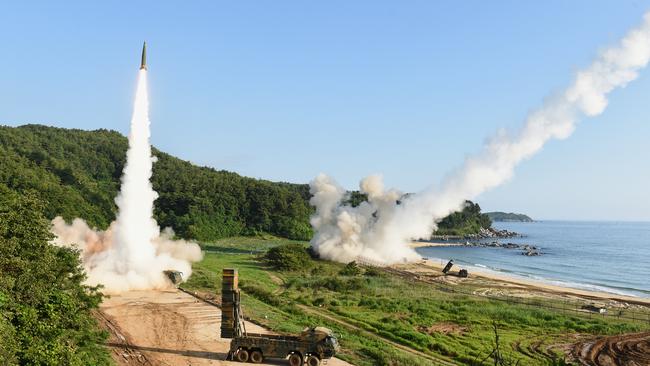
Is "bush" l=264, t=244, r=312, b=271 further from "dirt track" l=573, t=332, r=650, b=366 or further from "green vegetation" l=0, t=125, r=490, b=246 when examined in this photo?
"dirt track" l=573, t=332, r=650, b=366

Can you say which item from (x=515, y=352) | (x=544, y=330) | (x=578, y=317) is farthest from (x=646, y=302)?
(x=515, y=352)

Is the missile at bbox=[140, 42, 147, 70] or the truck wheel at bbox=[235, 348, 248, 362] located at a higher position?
the missile at bbox=[140, 42, 147, 70]

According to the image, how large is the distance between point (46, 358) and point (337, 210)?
222 feet

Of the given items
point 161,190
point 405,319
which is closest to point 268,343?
point 405,319

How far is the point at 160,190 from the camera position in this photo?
126562mm

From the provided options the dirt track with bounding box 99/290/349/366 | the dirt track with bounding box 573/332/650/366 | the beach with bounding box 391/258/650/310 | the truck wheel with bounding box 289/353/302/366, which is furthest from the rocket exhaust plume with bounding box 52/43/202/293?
the beach with bounding box 391/258/650/310

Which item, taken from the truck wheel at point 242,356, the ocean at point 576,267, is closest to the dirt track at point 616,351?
the truck wheel at point 242,356

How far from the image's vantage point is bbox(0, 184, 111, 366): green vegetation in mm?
14211

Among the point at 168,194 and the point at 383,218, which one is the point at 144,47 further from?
the point at 168,194

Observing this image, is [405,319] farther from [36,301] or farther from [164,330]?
[36,301]

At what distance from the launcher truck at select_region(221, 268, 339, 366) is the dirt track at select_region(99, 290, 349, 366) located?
1.97 feet

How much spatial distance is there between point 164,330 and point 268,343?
25.8 ft

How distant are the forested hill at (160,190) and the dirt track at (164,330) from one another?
174 ft

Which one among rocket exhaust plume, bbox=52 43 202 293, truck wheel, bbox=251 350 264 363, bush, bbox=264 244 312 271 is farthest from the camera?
bush, bbox=264 244 312 271
